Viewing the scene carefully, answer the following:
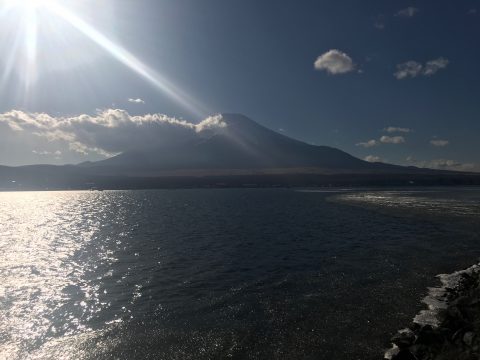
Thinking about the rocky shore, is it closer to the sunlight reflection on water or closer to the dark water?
the dark water

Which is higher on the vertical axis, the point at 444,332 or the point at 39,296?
the point at 444,332

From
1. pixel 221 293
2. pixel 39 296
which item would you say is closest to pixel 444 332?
pixel 221 293

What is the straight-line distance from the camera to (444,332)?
17562mm

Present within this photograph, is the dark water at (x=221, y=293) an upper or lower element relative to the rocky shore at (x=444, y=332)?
lower

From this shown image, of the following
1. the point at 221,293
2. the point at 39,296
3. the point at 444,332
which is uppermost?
the point at 444,332

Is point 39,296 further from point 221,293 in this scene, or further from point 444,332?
point 444,332

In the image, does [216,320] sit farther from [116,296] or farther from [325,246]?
[325,246]

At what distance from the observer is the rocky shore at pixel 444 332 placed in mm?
15273

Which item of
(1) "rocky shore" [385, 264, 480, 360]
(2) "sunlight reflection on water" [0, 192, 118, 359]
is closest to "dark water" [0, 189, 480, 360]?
(2) "sunlight reflection on water" [0, 192, 118, 359]

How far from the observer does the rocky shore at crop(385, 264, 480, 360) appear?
50.1 feet

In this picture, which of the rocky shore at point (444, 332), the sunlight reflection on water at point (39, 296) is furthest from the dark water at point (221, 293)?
the rocky shore at point (444, 332)

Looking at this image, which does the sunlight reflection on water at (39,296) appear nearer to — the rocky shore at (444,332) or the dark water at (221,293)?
the dark water at (221,293)

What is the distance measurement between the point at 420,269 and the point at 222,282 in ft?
61.2

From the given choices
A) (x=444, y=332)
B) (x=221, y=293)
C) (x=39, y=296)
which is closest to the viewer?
(x=444, y=332)
